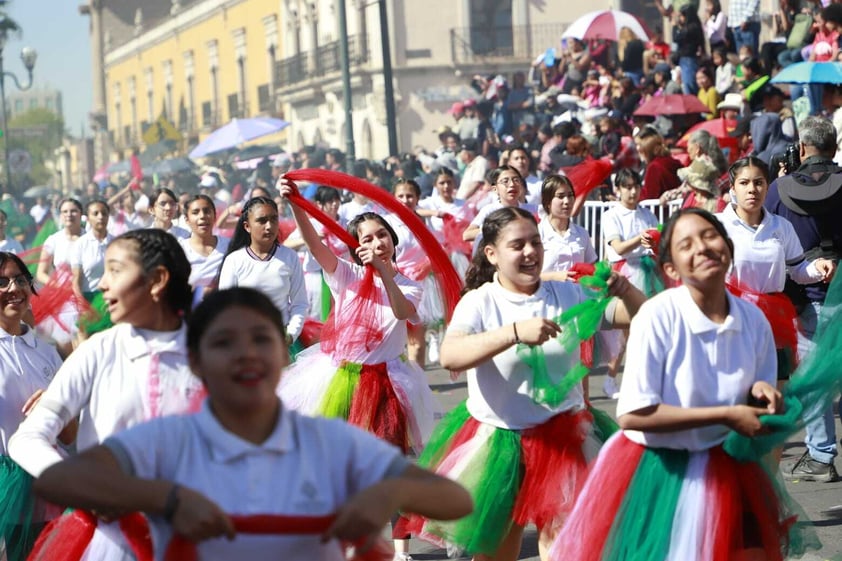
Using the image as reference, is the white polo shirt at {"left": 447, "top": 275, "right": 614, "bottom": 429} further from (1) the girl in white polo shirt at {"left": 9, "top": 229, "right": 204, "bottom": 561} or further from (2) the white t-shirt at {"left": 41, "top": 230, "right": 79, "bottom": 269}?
(2) the white t-shirt at {"left": 41, "top": 230, "right": 79, "bottom": 269}

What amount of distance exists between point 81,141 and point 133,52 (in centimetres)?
1223

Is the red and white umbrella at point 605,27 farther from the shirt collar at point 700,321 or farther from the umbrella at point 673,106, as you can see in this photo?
the shirt collar at point 700,321

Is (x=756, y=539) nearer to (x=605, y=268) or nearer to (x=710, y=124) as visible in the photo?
(x=605, y=268)

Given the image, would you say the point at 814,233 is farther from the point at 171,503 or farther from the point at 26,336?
the point at 171,503

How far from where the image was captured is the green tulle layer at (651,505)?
16.4 feet

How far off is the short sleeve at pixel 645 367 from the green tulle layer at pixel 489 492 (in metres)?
1.11

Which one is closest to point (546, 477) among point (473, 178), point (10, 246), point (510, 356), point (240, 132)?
point (510, 356)

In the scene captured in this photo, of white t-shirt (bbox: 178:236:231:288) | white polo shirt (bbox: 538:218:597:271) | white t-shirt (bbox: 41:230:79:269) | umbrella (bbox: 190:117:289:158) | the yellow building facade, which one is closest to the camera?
white t-shirt (bbox: 178:236:231:288)

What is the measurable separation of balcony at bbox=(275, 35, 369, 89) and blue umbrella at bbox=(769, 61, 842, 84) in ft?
108

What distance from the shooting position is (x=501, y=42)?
4675 centimetres

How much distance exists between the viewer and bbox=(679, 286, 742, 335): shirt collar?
4.90 meters

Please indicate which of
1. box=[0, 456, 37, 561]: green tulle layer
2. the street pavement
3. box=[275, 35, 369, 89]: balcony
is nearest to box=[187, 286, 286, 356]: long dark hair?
box=[0, 456, 37, 561]: green tulle layer

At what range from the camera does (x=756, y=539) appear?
5098 millimetres

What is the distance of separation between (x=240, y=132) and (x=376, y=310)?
939 inches
